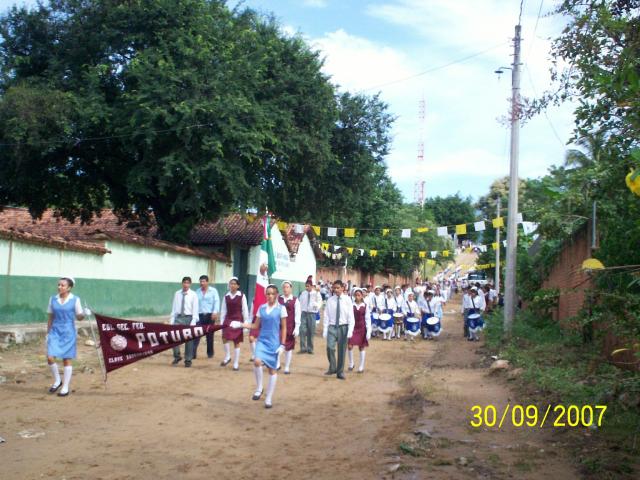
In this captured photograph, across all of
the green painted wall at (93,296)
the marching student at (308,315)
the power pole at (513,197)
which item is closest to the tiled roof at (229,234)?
the green painted wall at (93,296)

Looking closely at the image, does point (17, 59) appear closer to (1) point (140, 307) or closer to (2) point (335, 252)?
(1) point (140, 307)

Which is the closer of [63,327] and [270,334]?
[270,334]

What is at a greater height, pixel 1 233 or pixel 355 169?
pixel 355 169

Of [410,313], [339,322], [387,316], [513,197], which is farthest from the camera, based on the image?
[410,313]

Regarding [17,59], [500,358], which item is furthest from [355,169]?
[500,358]

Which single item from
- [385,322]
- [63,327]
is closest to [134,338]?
[63,327]

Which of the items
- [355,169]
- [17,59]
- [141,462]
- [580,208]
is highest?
[17,59]

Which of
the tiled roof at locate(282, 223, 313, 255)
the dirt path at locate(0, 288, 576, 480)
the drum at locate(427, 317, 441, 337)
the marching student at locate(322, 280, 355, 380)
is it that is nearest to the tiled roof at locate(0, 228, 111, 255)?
the dirt path at locate(0, 288, 576, 480)

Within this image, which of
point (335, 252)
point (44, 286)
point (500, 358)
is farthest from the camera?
point (335, 252)

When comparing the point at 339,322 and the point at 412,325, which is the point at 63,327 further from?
the point at 412,325

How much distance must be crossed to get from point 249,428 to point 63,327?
145 inches

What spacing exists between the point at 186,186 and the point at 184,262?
328 centimetres

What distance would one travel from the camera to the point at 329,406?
34.0 feet
